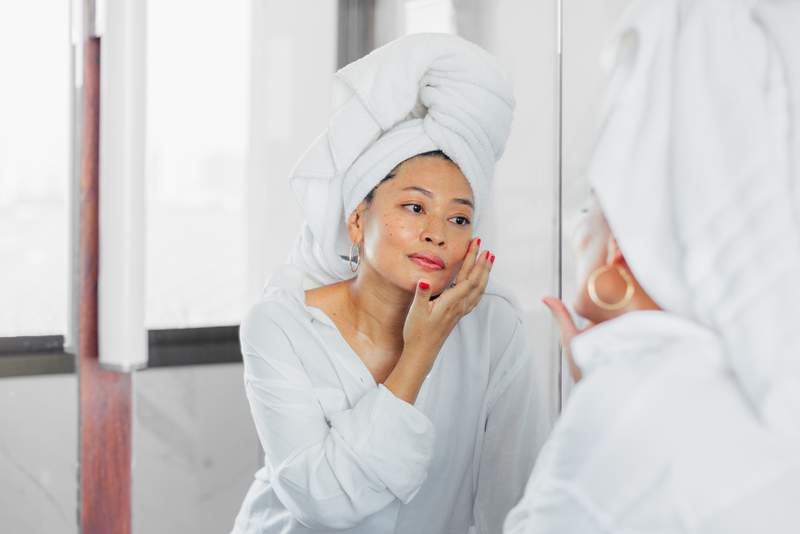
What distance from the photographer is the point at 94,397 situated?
1902 millimetres

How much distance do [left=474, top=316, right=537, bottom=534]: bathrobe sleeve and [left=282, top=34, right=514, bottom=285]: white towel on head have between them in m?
0.24

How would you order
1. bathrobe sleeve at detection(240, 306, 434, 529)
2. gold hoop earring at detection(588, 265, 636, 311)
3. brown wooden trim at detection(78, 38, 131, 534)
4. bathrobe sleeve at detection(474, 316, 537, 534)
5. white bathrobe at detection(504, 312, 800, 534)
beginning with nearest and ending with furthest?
white bathrobe at detection(504, 312, 800, 534) → gold hoop earring at detection(588, 265, 636, 311) → bathrobe sleeve at detection(240, 306, 434, 529) → bathrobe sleeve at detection(474, 316, 537, 534) → brown wooden trim at detection(78, 38, 131, 534)

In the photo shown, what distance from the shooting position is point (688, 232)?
2.33 ft

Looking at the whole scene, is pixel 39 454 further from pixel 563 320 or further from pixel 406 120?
pixel 563 320

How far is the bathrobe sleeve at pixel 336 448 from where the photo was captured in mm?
1310

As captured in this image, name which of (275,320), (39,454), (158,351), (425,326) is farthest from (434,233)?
(39,454)

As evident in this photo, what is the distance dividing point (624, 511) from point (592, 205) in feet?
1.02

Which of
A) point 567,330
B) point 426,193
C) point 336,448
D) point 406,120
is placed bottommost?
point 336,448

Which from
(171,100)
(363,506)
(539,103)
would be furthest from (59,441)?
(539,103)

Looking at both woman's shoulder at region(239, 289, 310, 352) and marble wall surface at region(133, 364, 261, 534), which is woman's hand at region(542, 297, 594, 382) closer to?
woman's shoulder at region(239, 289, 310, 352)

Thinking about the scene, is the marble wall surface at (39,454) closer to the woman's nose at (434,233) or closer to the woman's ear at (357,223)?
the woman's ear at (357,223)

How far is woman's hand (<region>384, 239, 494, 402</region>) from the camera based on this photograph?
1.33m

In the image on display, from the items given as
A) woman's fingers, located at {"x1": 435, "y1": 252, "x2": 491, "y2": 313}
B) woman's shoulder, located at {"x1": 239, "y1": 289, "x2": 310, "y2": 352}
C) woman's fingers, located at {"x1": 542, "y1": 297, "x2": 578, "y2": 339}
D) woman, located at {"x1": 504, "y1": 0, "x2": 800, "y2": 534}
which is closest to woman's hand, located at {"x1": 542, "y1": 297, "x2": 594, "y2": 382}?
woman's fingers, located at {"x1": 542, "y1": 297, "x2": 578, "y2": 339}

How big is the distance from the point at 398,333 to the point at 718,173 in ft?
2.75
